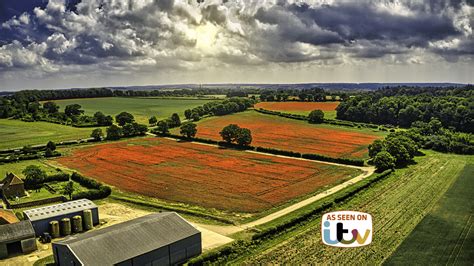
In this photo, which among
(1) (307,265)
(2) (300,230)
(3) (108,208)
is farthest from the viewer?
(3) (108,208)

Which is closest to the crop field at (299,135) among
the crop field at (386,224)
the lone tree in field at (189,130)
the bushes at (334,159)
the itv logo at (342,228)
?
the bushes at (334,159)

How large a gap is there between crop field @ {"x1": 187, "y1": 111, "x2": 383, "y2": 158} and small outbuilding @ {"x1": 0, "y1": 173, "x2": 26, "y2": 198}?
5061cm

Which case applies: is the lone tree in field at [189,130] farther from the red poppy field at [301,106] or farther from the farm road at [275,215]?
the red poppy field at [301,106]

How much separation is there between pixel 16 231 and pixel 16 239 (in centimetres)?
88

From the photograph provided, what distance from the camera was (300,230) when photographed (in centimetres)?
3900

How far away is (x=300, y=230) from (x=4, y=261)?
1139 inches

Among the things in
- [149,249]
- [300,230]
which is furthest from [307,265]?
[149,249]

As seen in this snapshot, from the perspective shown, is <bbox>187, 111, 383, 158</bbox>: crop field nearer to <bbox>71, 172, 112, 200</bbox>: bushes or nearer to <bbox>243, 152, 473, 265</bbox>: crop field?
<bbox>243, 152, 473, 265</bbox>: crop field

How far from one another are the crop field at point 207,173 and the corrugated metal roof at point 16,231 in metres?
18.4

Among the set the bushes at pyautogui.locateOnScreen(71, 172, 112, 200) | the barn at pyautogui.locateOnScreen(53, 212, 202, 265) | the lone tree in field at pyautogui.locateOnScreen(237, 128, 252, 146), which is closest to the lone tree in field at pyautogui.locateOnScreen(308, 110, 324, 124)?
the lone tree in field at pyautogui.locateOnScreen(237, 128, 252, 146)

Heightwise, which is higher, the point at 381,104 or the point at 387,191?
the point at 381,104

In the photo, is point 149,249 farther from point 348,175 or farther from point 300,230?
point 348,175

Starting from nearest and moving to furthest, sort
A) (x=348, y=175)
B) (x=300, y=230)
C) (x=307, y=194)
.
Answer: (x=300, y=230), (x=307, y=194), (x=348, y=175)

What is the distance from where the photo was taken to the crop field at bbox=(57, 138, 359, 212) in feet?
168
